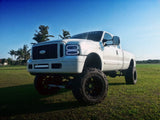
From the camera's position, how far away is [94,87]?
339 cm

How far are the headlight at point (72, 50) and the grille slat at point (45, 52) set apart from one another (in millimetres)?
315

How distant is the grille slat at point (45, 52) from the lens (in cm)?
321

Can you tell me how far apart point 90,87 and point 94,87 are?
0.47ft

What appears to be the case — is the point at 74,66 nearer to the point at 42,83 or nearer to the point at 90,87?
the point at 90,87

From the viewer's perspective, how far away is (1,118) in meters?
2.39

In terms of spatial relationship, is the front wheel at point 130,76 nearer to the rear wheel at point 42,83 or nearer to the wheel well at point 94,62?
the wheel well at point 94,62

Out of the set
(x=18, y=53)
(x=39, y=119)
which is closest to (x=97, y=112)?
(x=39, y=119)

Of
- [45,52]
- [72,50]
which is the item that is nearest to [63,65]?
[72,50]

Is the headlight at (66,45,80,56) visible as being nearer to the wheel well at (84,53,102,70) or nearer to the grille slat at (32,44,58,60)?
the grille slat at (32,44,58,60)

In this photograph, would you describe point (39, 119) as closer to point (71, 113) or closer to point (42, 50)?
point (71, 113)

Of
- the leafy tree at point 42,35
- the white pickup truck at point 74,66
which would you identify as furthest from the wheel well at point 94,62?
the leafy tree at point 42,35

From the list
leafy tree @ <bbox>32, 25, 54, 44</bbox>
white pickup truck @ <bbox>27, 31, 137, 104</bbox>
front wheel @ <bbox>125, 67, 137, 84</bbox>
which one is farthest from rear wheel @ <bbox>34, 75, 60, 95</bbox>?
leafy tree @ <bbox>32, 25, 54, 44</bbox>

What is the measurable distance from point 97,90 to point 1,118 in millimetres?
2153

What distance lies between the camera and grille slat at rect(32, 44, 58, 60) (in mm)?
3211
